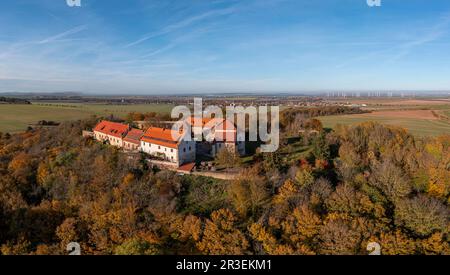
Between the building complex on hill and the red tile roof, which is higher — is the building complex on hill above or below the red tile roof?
above

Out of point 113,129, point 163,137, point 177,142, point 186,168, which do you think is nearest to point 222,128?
point 177,142

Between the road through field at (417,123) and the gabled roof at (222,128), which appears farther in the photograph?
the road through field at (417,123)

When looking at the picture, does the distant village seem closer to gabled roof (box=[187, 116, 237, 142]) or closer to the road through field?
gabled roof (box=[187, 116, 237, 142])

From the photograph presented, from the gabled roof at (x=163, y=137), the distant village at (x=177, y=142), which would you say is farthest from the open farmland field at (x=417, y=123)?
the gabled roof at (x=163, y=137)

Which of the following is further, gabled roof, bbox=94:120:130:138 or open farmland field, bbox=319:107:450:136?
open farmland field, bbox=319:107:450:136

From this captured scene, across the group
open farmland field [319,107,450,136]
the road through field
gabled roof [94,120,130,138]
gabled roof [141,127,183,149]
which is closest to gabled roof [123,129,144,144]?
gabled roof [94,120,130,138]

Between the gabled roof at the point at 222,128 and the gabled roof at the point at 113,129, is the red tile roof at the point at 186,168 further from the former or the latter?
the gabled roof at the point at 113,129

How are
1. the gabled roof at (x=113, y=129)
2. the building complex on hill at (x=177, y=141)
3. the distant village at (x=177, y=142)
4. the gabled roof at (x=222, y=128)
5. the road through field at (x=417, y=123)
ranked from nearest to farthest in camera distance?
the distant village at (x=177, y=142) < the building complex on hill at (x=177, y=141) < the gabled roof at (x=222, y=128) < the gabled roof at (x=113, y=129) < the road through field at (x=417, y=123)
